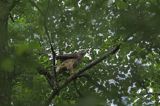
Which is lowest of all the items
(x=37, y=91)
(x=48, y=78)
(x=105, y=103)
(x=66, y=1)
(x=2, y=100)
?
(x=105, y=103)

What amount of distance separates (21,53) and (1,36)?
210mm

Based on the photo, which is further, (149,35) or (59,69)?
(59,69)

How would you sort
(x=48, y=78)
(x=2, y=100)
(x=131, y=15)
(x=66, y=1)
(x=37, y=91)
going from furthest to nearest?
(x=66, y=1) → (x=48, y=78) → (x=2, y=100) → (x=37, y=91) → (x=131, y=15)

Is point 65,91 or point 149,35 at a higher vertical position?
point 65,91

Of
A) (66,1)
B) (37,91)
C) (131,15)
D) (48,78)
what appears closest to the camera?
(131,15)

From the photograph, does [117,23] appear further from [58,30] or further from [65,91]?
[65,91]

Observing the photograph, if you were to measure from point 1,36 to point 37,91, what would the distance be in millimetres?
735

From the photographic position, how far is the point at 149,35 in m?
3.23

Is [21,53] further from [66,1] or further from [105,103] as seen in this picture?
[66,1]

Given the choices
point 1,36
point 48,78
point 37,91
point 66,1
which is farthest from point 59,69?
point 1,36

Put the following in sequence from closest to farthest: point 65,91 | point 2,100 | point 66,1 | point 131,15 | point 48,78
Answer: point 131,15 → point 2,100 → point 48,78 → point 66,1 → point 65,91

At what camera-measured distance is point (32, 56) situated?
329 cm

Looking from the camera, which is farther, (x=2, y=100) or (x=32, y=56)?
(x=2, y=100)

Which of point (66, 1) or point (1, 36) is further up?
point (66, 1)
